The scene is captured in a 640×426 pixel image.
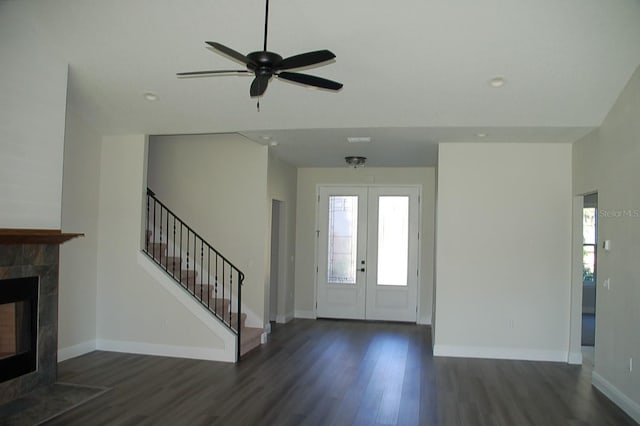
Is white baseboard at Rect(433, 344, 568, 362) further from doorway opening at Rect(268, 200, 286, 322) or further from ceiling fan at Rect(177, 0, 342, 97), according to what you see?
ceiling fan at Rect(177, 0, 342, 97)

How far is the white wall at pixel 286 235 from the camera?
8023 millimetres

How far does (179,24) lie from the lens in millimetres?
4273

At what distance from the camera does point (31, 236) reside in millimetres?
4391

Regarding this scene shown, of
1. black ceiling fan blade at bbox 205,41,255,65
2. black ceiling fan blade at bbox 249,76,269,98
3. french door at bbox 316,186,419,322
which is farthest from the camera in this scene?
french door at bbox 316,186,419,322

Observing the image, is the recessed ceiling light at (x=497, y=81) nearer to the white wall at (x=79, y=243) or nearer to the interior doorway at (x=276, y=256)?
the interior doorway at (x=276, y=256)

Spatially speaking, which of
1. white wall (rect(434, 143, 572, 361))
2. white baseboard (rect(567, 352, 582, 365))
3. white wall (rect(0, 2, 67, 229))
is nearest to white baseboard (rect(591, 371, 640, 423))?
white baseboard (rect(567, 352, 582, 365))

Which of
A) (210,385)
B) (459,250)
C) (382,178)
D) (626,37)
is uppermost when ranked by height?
(626,37)

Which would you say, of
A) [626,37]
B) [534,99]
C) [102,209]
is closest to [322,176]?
[102,209]

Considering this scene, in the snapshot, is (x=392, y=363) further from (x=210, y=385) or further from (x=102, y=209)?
(x=102, y=209)

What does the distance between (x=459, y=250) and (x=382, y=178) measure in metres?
2.73

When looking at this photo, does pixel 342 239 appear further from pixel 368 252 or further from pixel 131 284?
pixel 131 284

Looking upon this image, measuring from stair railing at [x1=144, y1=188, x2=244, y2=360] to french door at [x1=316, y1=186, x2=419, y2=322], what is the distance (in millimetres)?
2190

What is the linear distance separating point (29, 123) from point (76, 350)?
3029 mm

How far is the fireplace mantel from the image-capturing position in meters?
4.14
